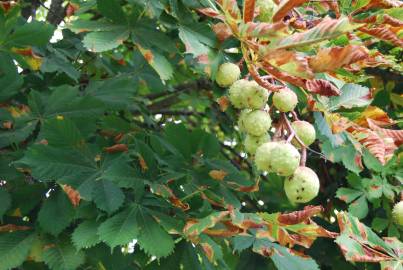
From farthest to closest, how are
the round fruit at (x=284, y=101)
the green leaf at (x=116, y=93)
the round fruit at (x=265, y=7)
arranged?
the green leaf at (x=116, y=93) < the round fruit at (x=265, y=7) < the round fruit at (x=284, y=101)

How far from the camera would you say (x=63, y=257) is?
4.75ft

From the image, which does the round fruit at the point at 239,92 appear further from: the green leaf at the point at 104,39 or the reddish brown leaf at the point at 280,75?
the green leaf at the point at 104,39

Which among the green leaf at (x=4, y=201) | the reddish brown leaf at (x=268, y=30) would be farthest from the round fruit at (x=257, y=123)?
the green leaf at (x=4, y=201)

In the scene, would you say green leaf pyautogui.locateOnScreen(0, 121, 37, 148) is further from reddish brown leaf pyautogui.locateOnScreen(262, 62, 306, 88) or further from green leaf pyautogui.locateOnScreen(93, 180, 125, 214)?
reddish brown leaf pyautogui.locateOnScreen(262, 62, 306, 88)

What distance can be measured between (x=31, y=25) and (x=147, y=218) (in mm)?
658

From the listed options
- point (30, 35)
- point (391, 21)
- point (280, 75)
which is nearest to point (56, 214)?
point (30, 35)

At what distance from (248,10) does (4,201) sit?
820 millimetres

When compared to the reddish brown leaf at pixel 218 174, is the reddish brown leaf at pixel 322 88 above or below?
above

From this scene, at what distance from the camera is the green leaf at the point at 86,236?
1340 mm

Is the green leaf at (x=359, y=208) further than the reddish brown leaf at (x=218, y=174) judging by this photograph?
Yes

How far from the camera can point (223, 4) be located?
1184 mm

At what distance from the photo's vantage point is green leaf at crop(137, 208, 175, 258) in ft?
4.40

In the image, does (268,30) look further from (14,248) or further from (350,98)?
(14,248)

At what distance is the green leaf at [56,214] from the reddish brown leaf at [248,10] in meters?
0.70
